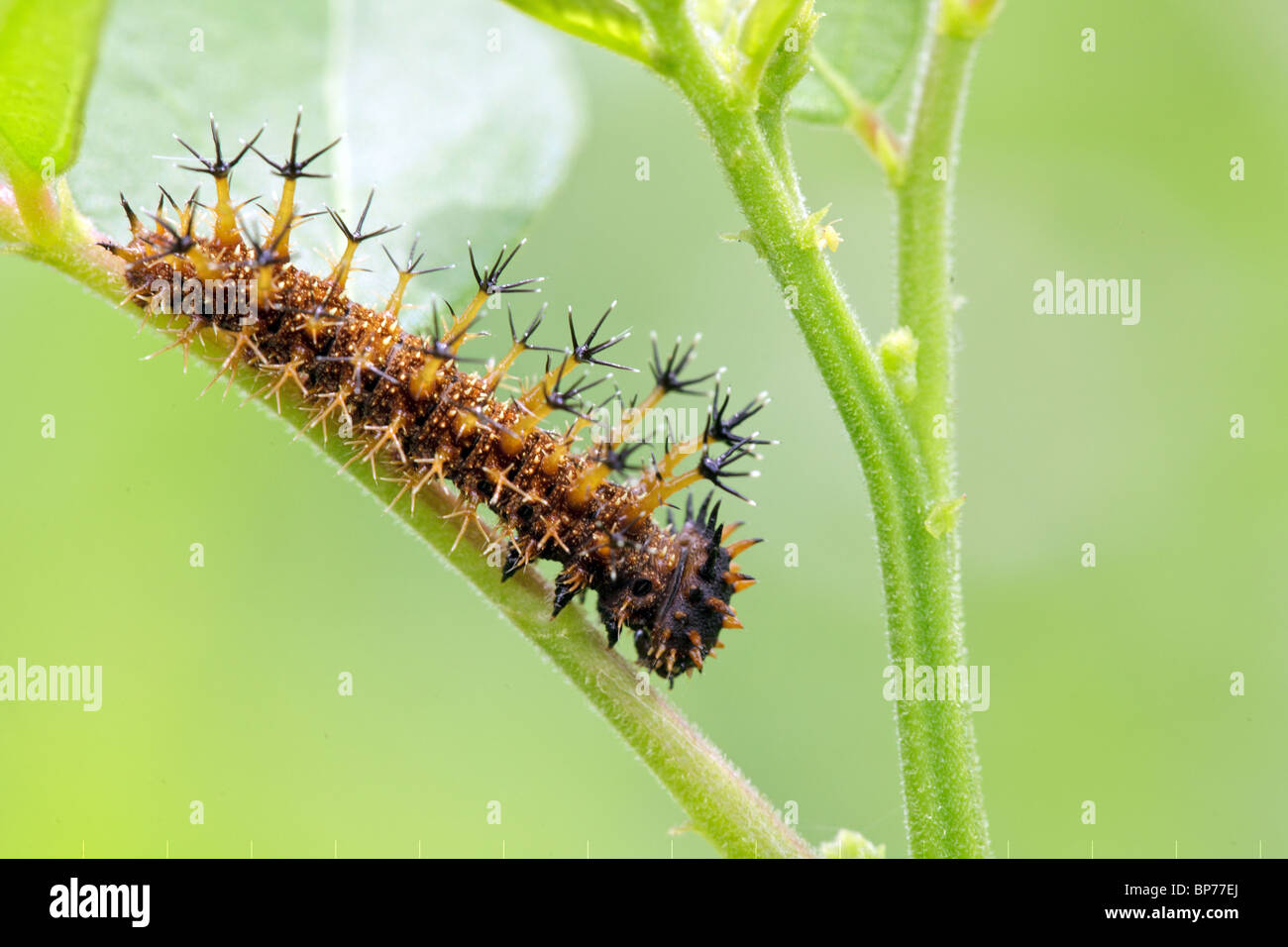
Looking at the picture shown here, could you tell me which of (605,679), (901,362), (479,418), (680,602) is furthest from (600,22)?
(680,602)

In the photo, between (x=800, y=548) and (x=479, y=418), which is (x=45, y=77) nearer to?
(x=479, y=418)

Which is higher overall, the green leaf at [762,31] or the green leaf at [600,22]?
the green leaf at [600,22]

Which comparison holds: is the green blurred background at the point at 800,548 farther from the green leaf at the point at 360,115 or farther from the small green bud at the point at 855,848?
the small green bud at the point at 855,848

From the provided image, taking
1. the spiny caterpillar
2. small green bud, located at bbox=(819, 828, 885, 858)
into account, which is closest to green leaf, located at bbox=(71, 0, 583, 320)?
the spiny caterpillar

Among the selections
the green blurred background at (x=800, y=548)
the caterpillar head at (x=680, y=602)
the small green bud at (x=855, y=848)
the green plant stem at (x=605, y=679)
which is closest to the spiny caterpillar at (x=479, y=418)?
the caterpillar head at (x=680, y=602)

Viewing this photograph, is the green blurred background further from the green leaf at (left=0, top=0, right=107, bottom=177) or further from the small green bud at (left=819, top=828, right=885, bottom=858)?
the small green bud at (left=819, top=828, right=885, bottom=858)
